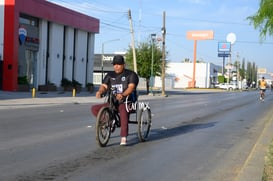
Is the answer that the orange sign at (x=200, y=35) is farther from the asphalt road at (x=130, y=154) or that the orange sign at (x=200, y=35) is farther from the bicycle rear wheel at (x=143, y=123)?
the bicycle rear wheel at (x=143, y=123)

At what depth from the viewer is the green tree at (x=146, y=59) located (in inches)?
1959

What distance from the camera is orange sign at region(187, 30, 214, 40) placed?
102125 mm

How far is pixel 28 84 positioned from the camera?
122 ft

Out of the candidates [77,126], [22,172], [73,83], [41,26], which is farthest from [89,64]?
[22,172]

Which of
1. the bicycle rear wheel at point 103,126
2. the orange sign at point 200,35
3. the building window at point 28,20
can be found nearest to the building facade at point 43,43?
the building window at point 28,20

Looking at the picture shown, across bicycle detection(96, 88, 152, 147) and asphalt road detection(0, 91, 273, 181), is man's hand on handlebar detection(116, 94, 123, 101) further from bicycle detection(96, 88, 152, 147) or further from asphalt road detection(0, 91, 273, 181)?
asphalt road detection(0, 91, 273, 181)

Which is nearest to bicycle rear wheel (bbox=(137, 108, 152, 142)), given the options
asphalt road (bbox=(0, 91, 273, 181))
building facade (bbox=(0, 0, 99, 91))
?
asphalt road (bbox=(0, 91, 273, 181))

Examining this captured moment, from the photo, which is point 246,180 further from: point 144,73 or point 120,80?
point 144,73

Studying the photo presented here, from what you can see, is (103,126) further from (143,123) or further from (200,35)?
(200,35)

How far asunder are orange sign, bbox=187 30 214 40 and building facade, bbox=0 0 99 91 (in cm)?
5496

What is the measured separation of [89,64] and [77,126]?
3745 cm

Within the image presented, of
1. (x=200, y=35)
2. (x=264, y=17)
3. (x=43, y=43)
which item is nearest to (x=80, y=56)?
(x=43, y=43)

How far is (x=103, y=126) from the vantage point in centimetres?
937

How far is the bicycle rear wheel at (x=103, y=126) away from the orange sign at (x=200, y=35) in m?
94.0
